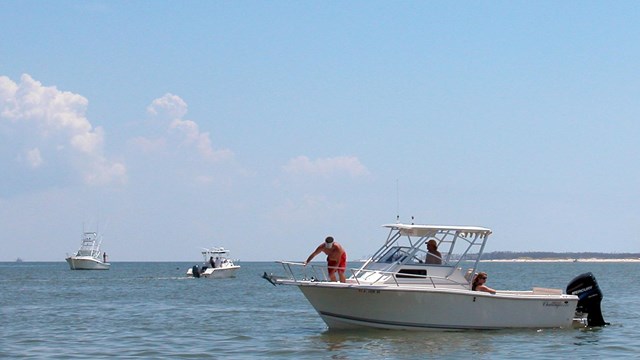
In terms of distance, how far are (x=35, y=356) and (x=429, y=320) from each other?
29.0 feet

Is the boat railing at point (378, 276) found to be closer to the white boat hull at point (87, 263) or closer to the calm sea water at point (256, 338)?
the calm sea water at point (256, 338)

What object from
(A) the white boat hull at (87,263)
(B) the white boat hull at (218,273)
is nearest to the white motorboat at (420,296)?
(B) the white boat hull at (218,273)

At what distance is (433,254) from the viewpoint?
968 inches

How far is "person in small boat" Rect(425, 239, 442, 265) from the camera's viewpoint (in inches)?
969

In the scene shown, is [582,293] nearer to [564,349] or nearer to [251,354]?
[564,349]

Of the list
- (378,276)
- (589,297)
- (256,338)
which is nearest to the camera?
(378,276)

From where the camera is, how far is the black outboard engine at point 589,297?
26422 millimetres

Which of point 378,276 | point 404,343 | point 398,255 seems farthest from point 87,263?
point 404,343

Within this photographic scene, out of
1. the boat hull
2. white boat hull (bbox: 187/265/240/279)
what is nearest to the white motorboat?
the boat hull

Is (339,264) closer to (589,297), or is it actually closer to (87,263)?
(589,297)

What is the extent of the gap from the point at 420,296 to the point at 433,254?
1587mm

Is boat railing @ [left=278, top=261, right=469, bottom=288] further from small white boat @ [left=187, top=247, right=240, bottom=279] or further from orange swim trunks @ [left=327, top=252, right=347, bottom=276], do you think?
small white boat @ [left=187, top=247, right=240, bottom=279]

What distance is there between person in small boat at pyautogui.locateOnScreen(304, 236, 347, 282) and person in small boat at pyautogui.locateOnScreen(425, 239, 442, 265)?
2216 mm

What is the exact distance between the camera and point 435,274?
80.1ft
